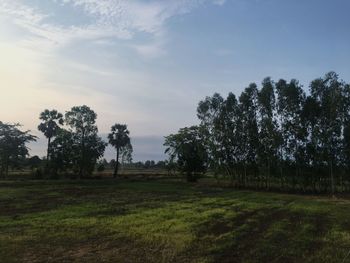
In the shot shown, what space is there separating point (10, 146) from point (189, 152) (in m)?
28.3

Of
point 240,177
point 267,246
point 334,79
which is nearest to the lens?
point 267,246

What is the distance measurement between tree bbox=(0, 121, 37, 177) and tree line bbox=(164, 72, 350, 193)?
27.4 meters

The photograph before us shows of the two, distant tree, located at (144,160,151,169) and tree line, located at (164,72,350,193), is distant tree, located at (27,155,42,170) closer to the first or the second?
tree line, located at (164,72,350,193)

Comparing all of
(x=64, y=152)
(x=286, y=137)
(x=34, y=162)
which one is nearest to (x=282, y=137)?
(x=286, y=137)

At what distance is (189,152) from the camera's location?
2918 inches

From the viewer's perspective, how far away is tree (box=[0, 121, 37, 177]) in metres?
63.7

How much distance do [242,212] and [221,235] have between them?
29.6ft

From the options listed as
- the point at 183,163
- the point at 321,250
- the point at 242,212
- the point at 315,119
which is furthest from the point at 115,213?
the point at 183,163

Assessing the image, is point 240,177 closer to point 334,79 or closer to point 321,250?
point 334,79

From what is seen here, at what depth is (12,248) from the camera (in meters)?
14.1

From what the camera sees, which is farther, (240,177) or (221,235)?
(240,177)

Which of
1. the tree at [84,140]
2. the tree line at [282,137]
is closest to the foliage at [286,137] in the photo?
the tree line at [282,137]

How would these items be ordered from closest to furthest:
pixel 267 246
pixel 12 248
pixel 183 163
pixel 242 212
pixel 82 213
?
pixel 12 248 < pixel 267 246 < pixel 82 213 < pixel 242 212 < pixel 183 163

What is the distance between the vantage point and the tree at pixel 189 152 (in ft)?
244
